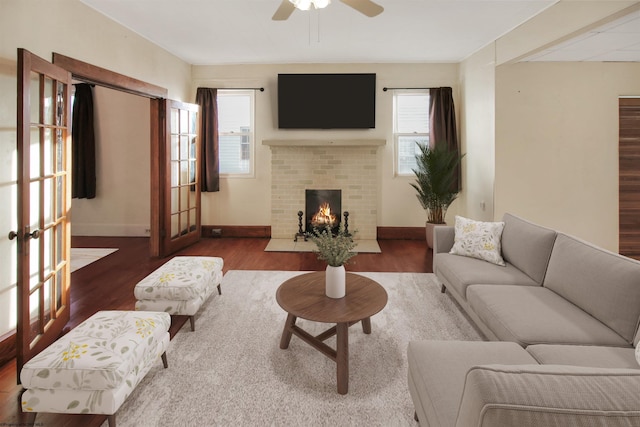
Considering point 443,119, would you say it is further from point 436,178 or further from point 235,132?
point 235,132

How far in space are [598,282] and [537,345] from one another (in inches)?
23.5

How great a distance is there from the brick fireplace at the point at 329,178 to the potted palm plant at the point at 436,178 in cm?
84

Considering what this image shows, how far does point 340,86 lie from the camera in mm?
5551

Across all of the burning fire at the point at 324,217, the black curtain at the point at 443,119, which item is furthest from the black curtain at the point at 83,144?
the black curtain at the point at 443,119

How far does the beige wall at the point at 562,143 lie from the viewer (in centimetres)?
435

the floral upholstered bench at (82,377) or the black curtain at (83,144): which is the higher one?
the black curtain at (83,144)

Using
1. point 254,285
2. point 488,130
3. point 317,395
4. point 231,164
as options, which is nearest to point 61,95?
point 254,285

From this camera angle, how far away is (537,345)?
70.7 inches

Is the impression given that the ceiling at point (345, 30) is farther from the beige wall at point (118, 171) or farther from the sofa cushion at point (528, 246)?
the sofa cushion at point (528, 246)

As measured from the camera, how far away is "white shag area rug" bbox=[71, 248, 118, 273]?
443cm

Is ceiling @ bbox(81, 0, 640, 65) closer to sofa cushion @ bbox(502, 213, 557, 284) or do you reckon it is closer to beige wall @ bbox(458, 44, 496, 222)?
beige wall @ bbox(458, 44, 496, 222)

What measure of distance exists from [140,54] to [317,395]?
433cm

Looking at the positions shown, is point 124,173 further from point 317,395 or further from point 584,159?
point 584,159

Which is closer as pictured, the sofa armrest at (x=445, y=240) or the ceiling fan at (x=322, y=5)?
the ceiling fan at (x=322, y=5)
